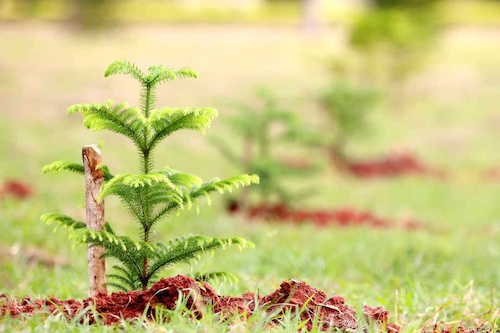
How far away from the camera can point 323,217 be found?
923 centimetres

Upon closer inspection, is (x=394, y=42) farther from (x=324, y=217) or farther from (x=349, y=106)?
(x=324, y=217)

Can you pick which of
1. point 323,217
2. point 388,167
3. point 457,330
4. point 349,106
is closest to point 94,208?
point 457,330

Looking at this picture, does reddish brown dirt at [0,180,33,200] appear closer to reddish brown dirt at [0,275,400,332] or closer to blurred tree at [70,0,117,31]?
reddish brown dirt at [0,275,400,332]

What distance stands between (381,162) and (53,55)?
1521cm

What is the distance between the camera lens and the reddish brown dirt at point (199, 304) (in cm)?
292

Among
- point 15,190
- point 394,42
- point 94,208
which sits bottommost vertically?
point 94,208

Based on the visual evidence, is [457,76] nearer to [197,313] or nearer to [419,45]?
[419,45]

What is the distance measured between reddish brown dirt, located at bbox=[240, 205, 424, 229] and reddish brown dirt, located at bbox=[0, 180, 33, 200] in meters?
2.97

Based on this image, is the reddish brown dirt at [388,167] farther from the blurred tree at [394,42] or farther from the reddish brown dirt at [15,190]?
the reddish brown dirt at [15,190]

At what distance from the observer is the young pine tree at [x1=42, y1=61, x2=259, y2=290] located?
3000 millimetres

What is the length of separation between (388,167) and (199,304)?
527 inches

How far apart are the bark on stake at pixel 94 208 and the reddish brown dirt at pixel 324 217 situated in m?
5.77

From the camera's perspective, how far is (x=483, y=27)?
3300 cm

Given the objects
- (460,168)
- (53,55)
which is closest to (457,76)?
(460,168)
